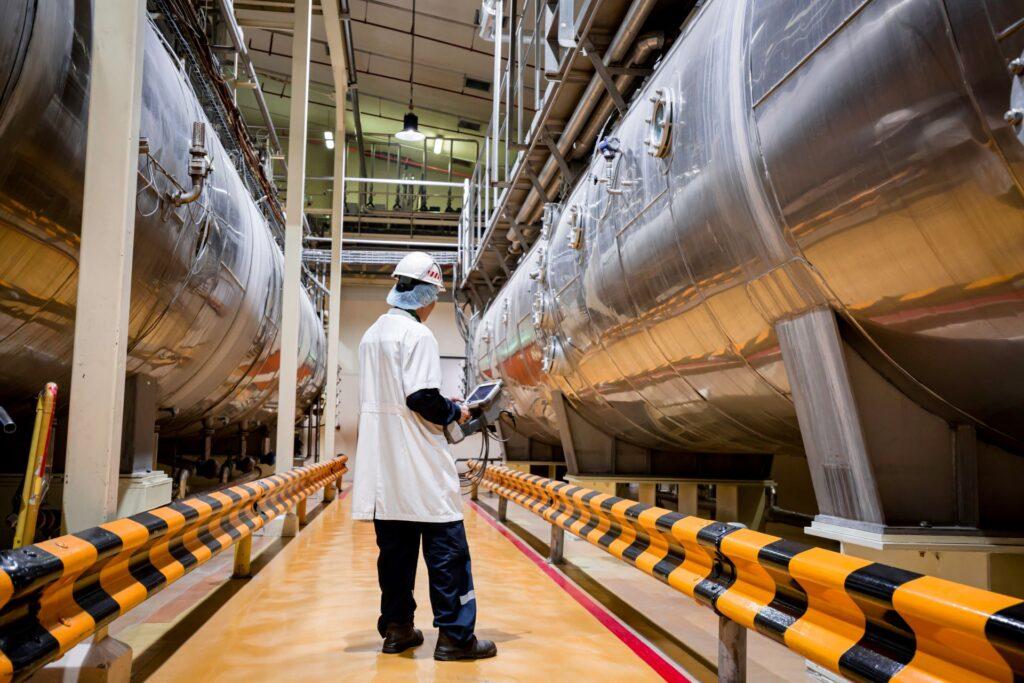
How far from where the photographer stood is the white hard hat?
3.62 metres

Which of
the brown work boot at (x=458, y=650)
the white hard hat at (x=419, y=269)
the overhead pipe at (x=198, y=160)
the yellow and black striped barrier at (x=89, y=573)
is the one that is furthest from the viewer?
the overhead pipe at (x=198, y=160)

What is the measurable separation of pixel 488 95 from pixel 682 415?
12.3 metres

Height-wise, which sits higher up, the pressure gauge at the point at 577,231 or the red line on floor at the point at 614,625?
the pressure gauge at the point at 577,231

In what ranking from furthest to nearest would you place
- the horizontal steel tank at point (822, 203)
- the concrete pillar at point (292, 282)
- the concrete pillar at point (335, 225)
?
the concrete pillar at point (335, 225), the concrete pillar at point (292, 282), the horizontal steel tank at point (822, 203)

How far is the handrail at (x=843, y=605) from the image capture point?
58.7 inches

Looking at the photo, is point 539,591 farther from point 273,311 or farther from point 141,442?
point 273,311

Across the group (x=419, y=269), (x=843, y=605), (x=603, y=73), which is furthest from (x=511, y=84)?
(x=843, y=605)

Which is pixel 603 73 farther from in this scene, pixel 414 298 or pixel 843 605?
pixel 843 605

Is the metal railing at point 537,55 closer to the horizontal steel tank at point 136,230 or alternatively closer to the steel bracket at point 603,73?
the steel bracket at point 603,73

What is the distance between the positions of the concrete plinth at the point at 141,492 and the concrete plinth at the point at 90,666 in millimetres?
1240

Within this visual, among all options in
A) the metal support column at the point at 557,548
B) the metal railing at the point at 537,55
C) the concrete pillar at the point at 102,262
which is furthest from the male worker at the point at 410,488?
the metal support column at the point at 557,548

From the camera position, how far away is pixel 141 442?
4.21m

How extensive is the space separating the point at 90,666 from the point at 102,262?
1.31 metres

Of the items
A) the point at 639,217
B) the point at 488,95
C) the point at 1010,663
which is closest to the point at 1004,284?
the point at 1010,663
